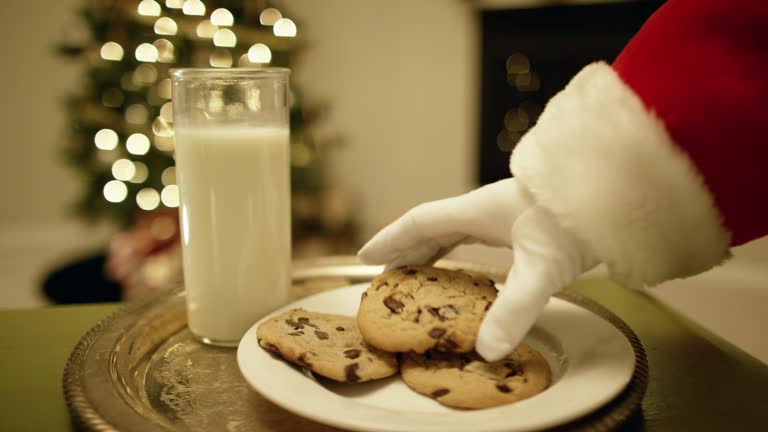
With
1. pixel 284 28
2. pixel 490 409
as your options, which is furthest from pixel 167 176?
pixel 490 409

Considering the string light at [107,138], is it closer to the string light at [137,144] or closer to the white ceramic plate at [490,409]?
the string light at [137,144]

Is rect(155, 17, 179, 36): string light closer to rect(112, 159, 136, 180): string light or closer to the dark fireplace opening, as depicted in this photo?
rect(112, 159, 136, 180): string light

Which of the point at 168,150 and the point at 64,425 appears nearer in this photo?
the point at 64,425

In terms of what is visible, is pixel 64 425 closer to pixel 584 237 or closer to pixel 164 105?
pixel 584 237

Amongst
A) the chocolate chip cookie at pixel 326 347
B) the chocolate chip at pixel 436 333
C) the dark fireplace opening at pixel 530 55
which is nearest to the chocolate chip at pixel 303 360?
the chocolate chip cookie at pixel 326 347

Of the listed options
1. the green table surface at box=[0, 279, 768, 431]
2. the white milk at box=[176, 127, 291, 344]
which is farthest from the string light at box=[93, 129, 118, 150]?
the white milk at box=[176, 127, 291, 344]

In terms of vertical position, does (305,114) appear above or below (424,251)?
above

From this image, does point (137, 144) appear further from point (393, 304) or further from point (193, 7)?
point (393, 304)

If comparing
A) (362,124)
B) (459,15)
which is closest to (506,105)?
(459,15)
